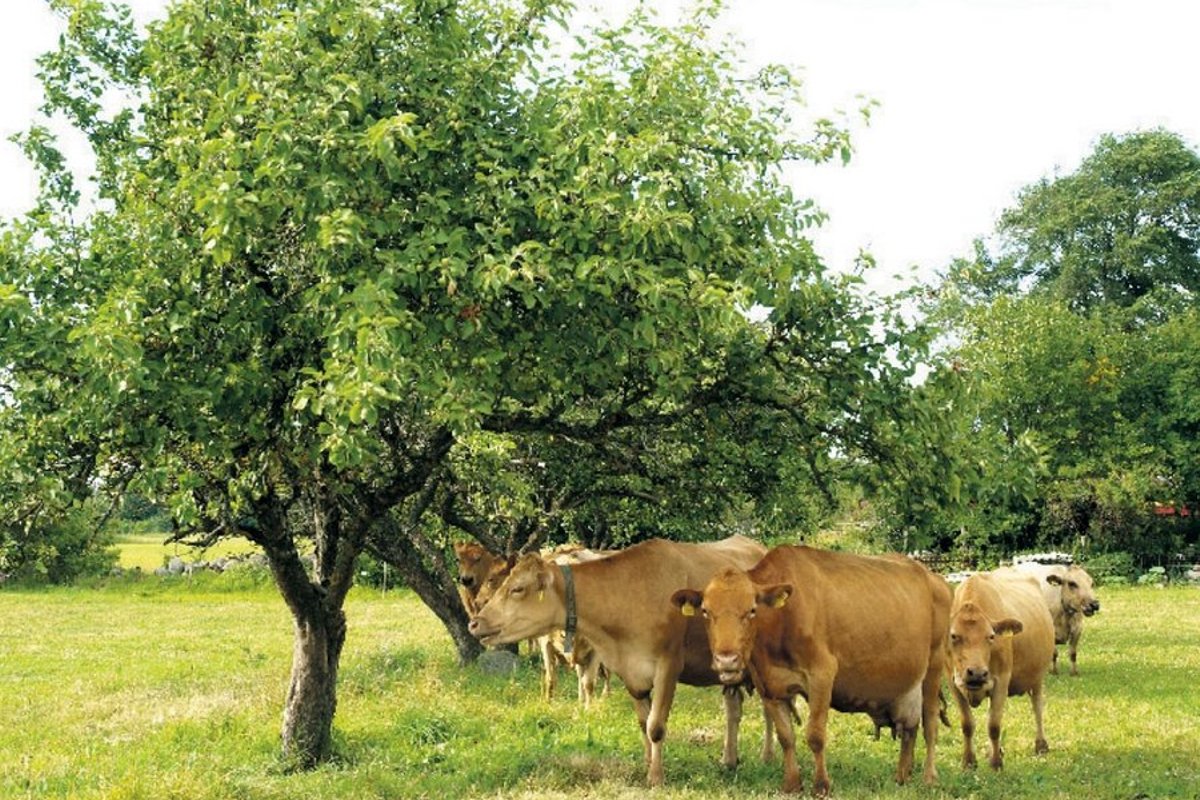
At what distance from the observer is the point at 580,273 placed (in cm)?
1019

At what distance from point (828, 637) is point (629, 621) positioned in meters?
2.19

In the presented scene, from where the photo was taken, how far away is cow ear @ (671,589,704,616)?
12.5m

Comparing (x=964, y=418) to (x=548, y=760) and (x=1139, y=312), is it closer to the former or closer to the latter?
(x=548, y=760)

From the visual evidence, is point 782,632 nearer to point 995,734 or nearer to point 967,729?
point 967,729

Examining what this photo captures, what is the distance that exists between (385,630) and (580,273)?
1027 inches

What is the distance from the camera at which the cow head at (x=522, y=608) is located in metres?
13.1

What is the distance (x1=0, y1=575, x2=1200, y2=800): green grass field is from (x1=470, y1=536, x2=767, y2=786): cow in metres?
0.76

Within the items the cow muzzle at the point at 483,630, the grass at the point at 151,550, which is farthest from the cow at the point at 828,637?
the grass at the point at 151,550

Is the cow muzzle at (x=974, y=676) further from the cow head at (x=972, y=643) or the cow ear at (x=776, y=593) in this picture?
the cow ear at (x=776, y=593)

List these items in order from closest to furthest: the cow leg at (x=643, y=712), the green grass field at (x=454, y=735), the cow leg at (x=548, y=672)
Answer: the green grass field at (x=454, y=735) < the cow leg at (x=643, y=712) < the cow leg at (x=548, y=672)

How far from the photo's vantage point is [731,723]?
44.8ft

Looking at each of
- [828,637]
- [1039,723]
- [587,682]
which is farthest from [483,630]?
[1039,723]

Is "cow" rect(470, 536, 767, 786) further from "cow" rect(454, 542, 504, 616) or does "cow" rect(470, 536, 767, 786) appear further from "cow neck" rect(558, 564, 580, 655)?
"cow" rect(454, 542, 504, 616)

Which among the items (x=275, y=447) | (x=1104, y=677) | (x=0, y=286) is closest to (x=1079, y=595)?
(x=1104, y=677)
